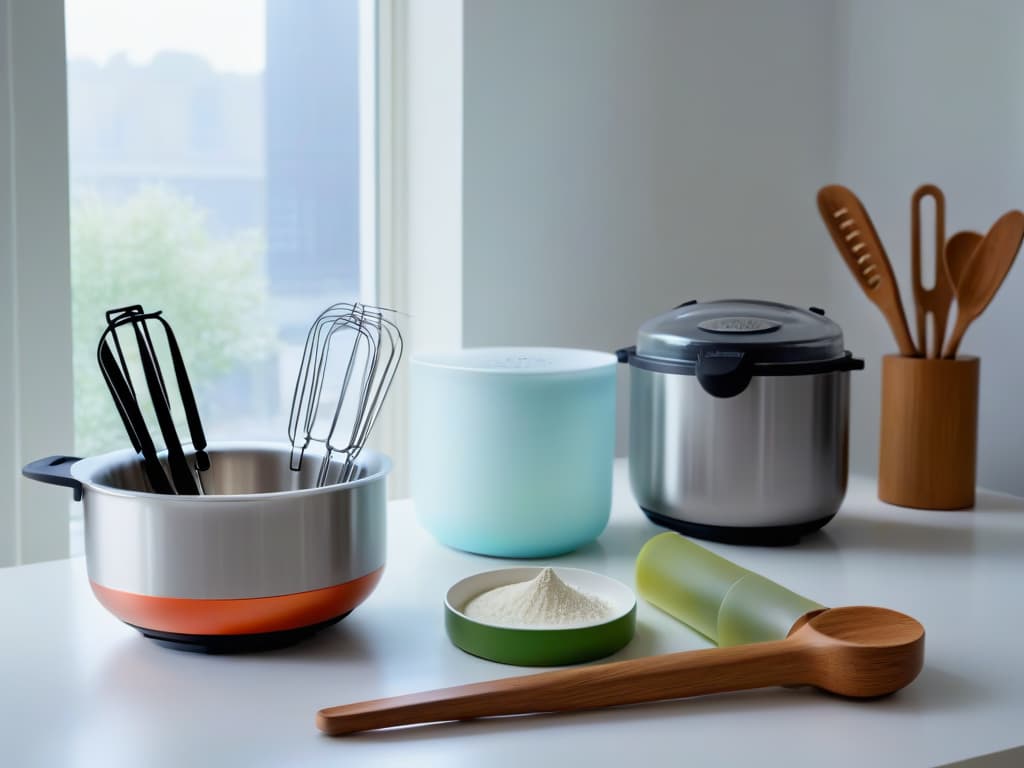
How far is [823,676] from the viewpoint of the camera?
61cm

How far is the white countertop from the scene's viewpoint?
546 millimetres

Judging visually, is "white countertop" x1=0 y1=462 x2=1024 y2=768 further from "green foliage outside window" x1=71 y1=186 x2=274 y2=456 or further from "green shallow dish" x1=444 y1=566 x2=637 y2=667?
"green foliage outside window" x1=71 y1=186 x2=274 y2=456

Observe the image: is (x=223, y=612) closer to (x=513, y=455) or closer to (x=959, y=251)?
(x=513, y=455)

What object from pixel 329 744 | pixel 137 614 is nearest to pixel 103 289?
pixel 137 614

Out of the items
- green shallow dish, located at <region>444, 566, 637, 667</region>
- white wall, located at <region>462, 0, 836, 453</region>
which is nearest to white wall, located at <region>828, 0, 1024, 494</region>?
white wall, located at <region>462, 0, 836, 453</region>

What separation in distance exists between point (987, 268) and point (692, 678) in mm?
624

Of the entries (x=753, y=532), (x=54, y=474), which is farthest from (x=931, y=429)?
(x=54, y=474)

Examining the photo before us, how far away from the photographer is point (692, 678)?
23.5 inches

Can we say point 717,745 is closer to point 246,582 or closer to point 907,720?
point 907,720

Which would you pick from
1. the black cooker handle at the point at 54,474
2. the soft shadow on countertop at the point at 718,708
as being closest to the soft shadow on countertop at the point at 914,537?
the soft shadow on countertop at the point at 718,708

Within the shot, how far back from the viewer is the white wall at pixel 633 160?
1.29 metres

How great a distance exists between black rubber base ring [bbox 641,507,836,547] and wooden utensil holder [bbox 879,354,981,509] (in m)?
0.18

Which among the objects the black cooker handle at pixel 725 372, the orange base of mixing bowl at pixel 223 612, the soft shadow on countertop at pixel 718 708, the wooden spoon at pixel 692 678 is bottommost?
the soft shadow on countertop at pixel 718 708

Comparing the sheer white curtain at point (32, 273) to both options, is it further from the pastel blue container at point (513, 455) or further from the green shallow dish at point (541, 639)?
the green shallow dish at point (541, 639)
